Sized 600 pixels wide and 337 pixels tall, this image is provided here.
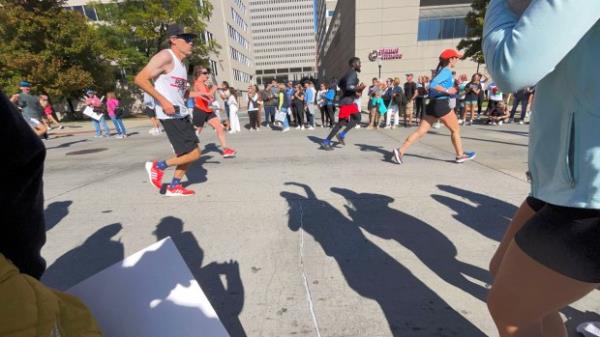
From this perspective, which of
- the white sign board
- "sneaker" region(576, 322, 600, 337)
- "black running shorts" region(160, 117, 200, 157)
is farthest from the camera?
"black running shorts" region(160, 117, 200, 157)

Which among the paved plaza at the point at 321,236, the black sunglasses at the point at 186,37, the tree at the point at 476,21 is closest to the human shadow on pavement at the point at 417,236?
the paved plaza at the point at 321,236

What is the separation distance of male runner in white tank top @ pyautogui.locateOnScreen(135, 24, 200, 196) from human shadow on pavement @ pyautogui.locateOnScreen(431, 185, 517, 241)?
3.36m

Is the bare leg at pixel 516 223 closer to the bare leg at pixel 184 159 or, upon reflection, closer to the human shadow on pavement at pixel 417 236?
the human shadow on pavement at pixel 417 236

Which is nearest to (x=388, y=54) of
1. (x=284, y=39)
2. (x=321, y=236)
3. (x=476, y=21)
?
(x=476, y=21)

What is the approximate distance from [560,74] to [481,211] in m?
2.88

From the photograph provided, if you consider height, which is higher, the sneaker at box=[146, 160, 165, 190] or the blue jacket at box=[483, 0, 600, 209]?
the blue jacket at box=[483, 0, 600, 209]

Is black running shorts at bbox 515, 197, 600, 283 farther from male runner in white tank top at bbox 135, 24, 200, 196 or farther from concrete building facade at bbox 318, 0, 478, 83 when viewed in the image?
concrete building facade at bbox 318, 0, 478, 83

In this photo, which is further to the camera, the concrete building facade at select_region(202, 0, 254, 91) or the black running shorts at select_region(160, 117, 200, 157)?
the concrete building facade at select_region(202, 0, 254, 91)

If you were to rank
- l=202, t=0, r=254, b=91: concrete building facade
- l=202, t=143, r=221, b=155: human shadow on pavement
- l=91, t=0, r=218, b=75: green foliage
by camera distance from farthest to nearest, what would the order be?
l=202, t=0, r=254, b=91: concrete building facade, l=91, t=0, r=218, b=75: green foliage, l=202, t=143, r=221, b=155: human shadow on pavement

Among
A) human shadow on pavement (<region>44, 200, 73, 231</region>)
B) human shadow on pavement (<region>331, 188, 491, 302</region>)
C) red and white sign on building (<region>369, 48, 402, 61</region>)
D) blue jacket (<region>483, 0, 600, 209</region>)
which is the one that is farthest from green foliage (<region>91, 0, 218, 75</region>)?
blue jacket (<region>483, 0, 600, 209</region>)

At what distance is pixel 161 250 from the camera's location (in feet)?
3.93

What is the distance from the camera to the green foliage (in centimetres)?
2858

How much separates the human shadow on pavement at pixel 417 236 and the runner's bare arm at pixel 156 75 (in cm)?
250

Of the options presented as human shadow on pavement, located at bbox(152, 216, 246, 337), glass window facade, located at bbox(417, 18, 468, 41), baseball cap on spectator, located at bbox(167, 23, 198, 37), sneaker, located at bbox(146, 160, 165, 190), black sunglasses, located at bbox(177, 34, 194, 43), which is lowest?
human shadow on pavement, located at bbox(152, 216, 246, 337)
